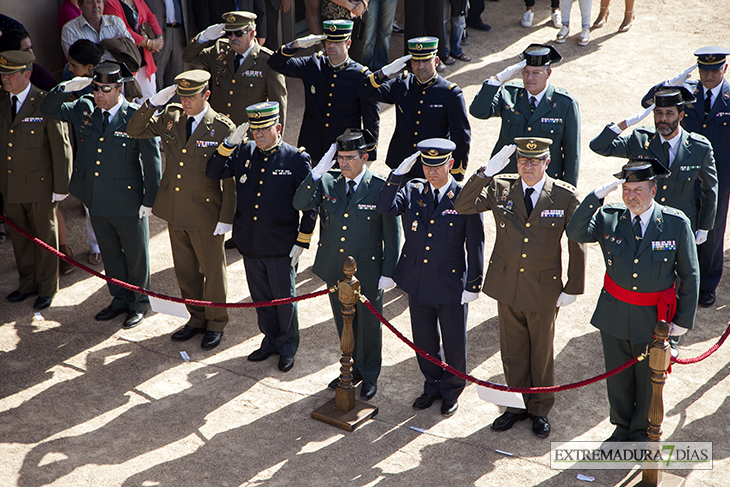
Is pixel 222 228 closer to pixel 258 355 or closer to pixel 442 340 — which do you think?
pixel 258 355

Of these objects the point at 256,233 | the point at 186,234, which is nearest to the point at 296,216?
the point at 256,233

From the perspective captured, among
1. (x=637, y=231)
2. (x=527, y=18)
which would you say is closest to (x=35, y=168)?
(x=637, y=231)

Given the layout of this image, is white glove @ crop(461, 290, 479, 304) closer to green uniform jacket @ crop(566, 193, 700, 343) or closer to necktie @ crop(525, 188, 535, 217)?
necktie @ crop(525, 188, 535, 217)

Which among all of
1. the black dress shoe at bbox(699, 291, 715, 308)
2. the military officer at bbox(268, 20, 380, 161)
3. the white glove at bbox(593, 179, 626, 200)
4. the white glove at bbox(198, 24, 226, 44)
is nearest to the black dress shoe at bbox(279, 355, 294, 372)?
the military officer at bbox(268, 20, 380, 161)

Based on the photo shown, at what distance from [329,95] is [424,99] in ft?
2.99

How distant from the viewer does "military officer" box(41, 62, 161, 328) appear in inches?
249

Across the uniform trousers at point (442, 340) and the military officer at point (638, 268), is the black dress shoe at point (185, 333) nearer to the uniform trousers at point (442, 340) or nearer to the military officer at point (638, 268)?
the uniform trousers at point (442, 340)

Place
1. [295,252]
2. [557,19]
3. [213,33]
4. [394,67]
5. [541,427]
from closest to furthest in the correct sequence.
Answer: [541,427] < [295,252] < [394,67] < [213,33] < [557,19]

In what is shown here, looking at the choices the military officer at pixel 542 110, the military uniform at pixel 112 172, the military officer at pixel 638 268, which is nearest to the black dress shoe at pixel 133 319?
the military uniform at pixel 112 172

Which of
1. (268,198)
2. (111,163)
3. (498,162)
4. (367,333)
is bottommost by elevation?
(367,333)

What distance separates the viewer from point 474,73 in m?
11.1

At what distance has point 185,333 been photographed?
642 cm

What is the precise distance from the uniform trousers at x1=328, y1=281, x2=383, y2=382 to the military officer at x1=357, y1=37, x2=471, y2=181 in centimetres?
130

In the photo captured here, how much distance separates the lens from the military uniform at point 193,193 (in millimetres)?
6039
